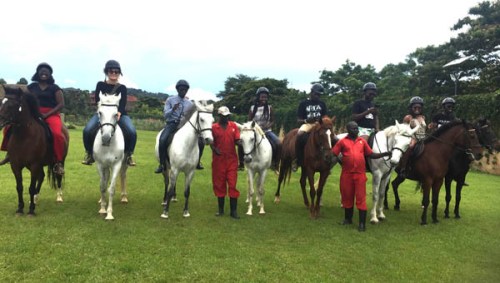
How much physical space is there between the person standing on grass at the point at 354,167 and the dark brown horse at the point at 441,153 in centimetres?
143

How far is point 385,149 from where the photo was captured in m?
7.87

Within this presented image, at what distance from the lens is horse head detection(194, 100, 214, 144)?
699cm

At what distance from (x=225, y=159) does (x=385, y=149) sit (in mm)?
3446

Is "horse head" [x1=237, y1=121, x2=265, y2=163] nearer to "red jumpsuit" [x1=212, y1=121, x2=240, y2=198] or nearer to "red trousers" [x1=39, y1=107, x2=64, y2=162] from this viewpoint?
"red jumpsuit" [x1=212, y1=121, x2=240, y2=198]

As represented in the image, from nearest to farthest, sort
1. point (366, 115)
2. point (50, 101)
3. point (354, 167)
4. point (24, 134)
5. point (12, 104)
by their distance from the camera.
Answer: point (12, 104) < point (24, 134) < point (354, 167) < point (50, 101) < point (366, 115)

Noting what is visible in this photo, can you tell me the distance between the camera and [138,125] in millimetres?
51750

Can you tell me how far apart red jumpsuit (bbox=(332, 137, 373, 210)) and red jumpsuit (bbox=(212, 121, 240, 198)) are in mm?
2113

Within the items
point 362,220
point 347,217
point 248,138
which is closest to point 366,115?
point 347,217

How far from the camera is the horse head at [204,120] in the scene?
22.9 ft

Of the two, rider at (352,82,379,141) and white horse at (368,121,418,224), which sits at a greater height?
rider at (352,82,379,141)

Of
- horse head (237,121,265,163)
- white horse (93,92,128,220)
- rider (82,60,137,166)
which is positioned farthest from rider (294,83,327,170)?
white horse (93,92,128,220)

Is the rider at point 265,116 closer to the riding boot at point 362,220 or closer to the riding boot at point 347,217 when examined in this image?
the riding boot at point 347,217

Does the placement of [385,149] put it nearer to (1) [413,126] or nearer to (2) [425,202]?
(1) [413,126]

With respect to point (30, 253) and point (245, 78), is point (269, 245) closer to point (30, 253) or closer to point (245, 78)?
point (30, 253)
